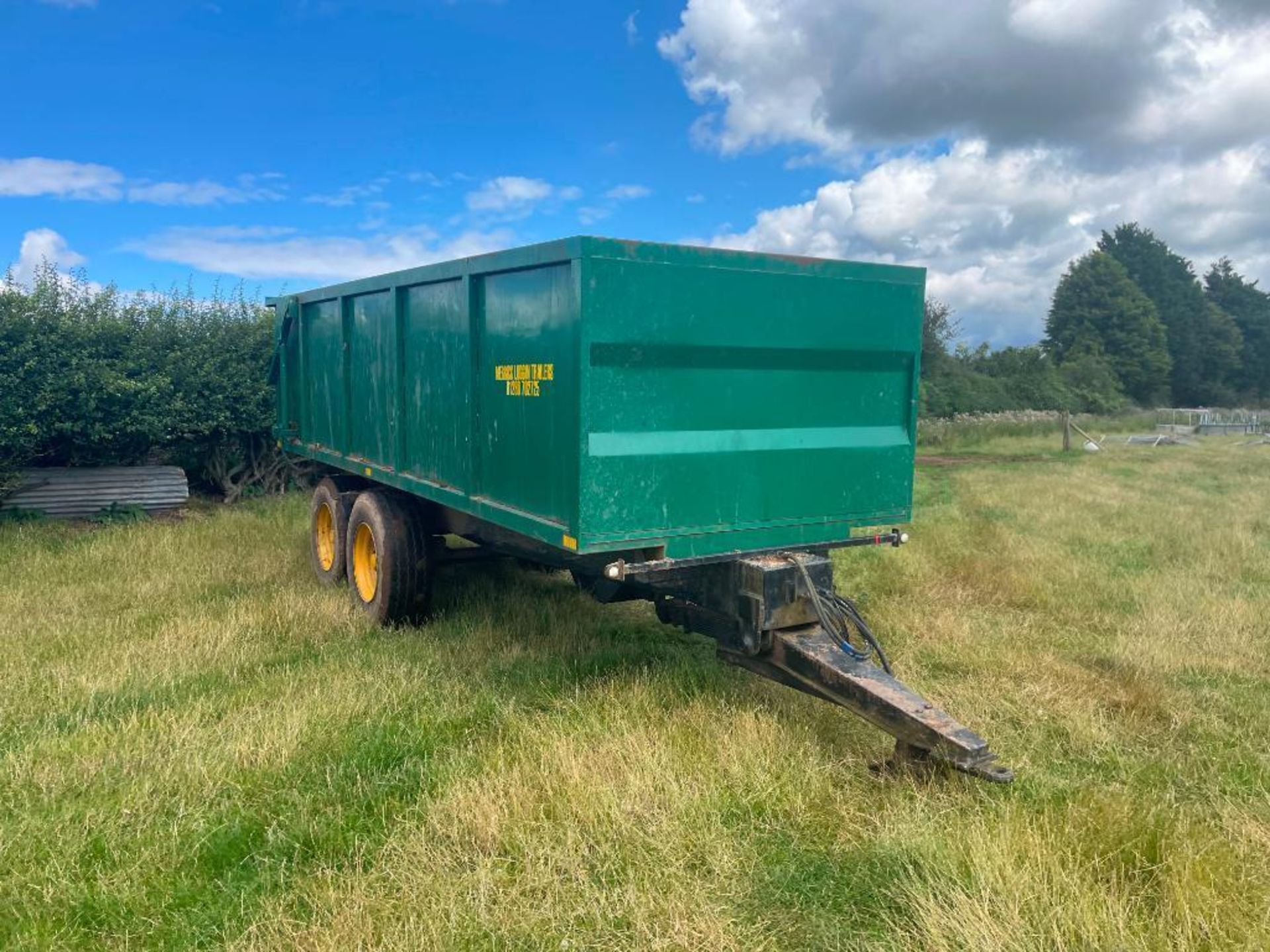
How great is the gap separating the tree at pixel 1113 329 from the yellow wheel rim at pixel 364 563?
48.4 m

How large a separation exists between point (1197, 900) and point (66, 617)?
6.45 metres

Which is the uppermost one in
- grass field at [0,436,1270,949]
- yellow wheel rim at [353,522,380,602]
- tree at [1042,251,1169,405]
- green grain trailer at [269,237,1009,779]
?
tree at [1042,251,1169,405]

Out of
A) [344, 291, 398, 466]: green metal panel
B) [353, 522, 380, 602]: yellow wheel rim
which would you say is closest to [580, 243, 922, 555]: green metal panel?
[344, 291, 398, 466]: green metal panel

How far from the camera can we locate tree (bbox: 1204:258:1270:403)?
55.6m

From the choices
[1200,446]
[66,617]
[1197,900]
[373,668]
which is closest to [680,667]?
[373,668]

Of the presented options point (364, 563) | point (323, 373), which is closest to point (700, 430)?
point (364, 563)

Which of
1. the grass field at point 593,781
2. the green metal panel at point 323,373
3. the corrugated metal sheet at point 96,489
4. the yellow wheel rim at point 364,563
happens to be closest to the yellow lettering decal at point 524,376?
the grass field at point 593,781

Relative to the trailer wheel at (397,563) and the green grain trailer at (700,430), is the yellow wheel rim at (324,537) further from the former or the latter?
the green grain trailer at (700,430)

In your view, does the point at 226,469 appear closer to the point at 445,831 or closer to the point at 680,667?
the point at 680,667

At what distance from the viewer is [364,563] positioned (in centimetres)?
677

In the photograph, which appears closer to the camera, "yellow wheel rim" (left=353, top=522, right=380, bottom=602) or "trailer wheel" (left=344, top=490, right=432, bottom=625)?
"trailer wheel" (left=344, top=490, right=432, bottom=625)

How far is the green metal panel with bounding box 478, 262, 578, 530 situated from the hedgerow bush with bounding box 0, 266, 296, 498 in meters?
5.61

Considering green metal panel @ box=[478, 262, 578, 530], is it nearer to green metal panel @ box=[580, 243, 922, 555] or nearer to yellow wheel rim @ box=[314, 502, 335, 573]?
green metal panel @ box=[580, 243, 922, 555]

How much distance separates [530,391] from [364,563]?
3.00 meters
